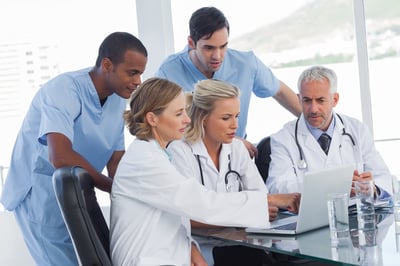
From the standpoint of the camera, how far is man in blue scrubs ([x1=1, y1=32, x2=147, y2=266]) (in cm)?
251

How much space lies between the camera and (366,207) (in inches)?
81.7

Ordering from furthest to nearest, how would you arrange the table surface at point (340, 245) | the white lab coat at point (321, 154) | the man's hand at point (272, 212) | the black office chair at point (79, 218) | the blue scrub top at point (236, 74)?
the blue scrub top at point (236, 74)
the white lab coat at point (321, 154)
the man's hand at point (272, 212)
the black office chair at point (79, 218)
the table surface at point (340, 245)

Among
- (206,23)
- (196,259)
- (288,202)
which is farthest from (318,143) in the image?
(196,259)

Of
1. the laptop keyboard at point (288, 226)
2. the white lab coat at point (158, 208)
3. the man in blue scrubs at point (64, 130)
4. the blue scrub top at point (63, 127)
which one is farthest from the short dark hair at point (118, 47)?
the laptop keyboard at point (288, 226)

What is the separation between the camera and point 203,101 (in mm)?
2551

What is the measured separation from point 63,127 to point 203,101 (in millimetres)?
510

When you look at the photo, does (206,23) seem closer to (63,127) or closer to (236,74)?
(236,74)

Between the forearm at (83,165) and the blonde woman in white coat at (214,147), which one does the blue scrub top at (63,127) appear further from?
the blonde woman in white coat at (214,147)

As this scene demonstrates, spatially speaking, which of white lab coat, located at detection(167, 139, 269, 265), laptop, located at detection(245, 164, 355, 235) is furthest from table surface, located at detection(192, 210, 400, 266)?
white lab coat, located at detection(167, 139, 269, 265)

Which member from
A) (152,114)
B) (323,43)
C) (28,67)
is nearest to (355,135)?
(152,114)

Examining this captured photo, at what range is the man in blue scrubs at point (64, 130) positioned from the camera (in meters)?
2.51

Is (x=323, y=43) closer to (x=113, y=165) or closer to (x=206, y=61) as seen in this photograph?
(x=206, y=61)

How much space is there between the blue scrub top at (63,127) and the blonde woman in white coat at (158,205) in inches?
17.0

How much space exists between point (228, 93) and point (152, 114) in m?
0.43
